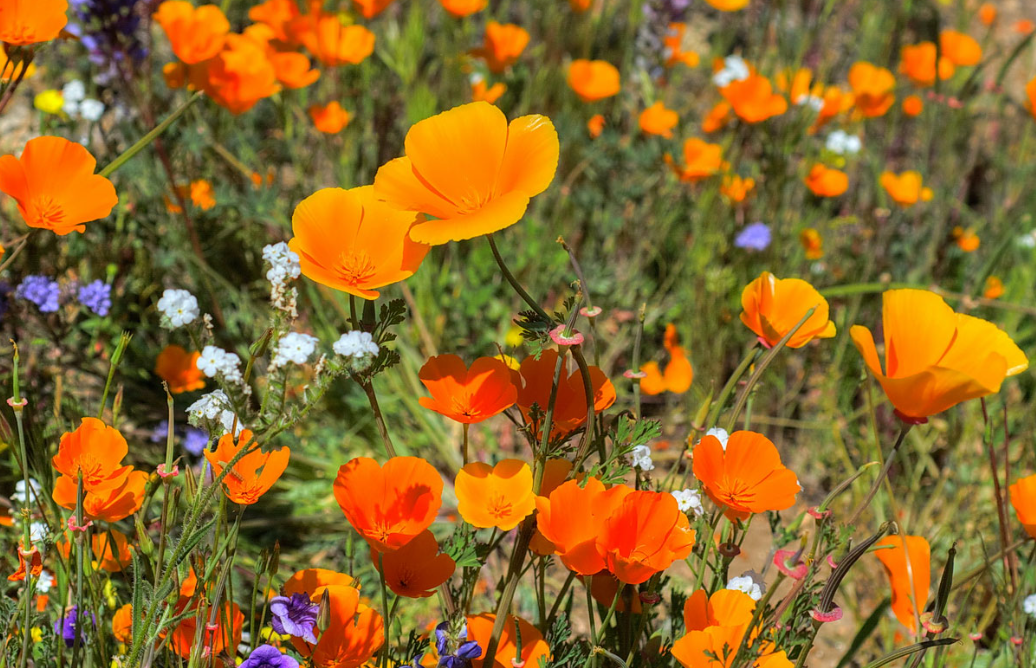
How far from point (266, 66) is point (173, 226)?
1.74 feet

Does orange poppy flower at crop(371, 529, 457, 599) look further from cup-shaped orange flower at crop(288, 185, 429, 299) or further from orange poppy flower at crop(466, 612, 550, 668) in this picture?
cup-shaped orange flower at crop(288, 185, 429, 299)

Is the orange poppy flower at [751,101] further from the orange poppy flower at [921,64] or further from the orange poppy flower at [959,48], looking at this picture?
the orange poppy flower at [959,48]

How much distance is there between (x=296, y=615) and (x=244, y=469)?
18 cm

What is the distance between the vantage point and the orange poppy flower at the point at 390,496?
97cm

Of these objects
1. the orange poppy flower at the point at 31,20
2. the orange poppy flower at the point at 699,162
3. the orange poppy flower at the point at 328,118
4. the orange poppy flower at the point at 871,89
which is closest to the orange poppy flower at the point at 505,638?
the orange poppy flower at the point at 31,20

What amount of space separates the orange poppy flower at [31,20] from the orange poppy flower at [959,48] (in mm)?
2854

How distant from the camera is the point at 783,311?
1.10m

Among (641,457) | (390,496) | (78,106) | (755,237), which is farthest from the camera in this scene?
(755,237)

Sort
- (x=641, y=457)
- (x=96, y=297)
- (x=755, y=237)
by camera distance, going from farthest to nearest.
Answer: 1. (x=755, y=237)
2. (x=96, y=297)
3. (x=641, y=457)

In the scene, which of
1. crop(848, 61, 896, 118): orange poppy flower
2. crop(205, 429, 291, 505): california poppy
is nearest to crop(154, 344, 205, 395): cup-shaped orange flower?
crop(205, 429, 291, 505): california poppy

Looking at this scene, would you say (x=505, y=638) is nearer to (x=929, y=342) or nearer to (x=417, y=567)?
(x=417, y=567)

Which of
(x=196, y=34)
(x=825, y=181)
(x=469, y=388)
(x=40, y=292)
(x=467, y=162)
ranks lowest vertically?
(x=825, y=181)

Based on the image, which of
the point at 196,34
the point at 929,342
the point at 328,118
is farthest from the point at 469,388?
the point at 328,118

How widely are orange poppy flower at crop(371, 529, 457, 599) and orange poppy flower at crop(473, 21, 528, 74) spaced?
83.3 inches
